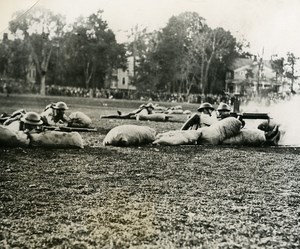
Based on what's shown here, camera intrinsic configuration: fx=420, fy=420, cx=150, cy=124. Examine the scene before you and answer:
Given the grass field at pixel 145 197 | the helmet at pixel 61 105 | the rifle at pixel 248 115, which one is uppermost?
the helmet at pixel 61 105

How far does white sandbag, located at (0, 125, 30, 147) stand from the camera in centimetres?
265

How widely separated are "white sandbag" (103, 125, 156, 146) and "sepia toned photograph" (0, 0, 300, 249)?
0.04 ft

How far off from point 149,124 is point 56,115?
801 mm

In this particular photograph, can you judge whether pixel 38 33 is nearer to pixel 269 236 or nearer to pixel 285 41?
pixel 285 41

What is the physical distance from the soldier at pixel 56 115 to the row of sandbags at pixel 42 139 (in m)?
0.10

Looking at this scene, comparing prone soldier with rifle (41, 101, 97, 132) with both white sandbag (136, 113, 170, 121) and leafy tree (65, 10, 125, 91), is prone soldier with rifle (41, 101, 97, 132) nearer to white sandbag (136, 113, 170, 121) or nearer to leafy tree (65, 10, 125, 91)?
leafy tree (65, 10, 125, 91)

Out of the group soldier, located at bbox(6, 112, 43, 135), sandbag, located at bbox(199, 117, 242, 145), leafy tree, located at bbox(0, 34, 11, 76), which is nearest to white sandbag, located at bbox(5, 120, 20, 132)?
soldier, located at bbox(6, 112, 43, 135)

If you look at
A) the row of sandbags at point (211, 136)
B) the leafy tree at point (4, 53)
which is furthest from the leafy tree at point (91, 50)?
the row of sandbags at point (211, 136)

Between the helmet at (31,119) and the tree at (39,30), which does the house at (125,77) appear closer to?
the tree at (39,30)

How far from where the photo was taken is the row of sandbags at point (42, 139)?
268 centimetres

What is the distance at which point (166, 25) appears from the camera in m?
2.31

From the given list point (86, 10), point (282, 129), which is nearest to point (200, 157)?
point (282, 129)

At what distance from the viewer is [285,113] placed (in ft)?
8.80

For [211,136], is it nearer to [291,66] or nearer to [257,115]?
[257,115]
